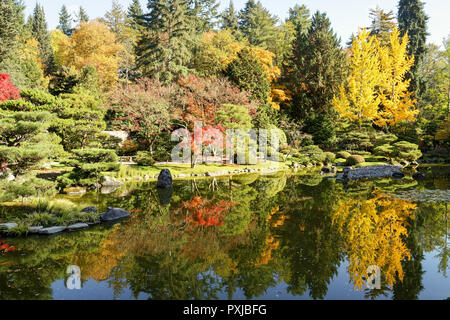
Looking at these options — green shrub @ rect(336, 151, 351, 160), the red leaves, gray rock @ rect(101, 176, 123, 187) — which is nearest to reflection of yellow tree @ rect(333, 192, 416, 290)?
gray rock @ rect(101, 176, 123, 187)

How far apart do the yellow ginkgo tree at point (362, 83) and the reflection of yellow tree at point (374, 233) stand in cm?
1829

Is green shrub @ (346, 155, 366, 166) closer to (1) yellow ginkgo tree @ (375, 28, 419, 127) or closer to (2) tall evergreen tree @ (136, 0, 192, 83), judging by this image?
(1) yellow ginkgo tree @ (375, 28, 419, 127)

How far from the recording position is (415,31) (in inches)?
1251

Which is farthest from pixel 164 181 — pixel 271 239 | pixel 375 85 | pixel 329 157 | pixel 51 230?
pixel 375 85

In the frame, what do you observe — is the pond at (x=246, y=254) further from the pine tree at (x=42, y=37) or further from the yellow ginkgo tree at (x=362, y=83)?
the pine tree at (x=42, y=37)

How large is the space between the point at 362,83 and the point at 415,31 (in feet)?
38.0

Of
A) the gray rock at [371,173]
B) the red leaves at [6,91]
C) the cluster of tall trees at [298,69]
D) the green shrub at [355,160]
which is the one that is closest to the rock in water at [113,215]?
the red leaves at [6,91]

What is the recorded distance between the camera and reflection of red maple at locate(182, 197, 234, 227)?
8.12 metres

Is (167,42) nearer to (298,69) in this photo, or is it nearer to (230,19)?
(298,69)

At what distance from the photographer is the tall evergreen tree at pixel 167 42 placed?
93.6 feet

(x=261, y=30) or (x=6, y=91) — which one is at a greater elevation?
(x=261, y=30)

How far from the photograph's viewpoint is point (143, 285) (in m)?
4.57

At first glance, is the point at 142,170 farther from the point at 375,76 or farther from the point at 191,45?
the point at 375,76
